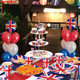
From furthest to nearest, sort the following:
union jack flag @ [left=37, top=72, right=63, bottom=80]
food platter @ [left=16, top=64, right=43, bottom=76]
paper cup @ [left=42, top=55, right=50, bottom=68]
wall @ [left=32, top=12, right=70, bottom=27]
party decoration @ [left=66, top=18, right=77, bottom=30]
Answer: wall @ [left=32, top=12, right=70, bottom=27], party decoration @ [left=66, top=18, right=77, bottom=30], paper cup @ [left=42, top=55, right=50, bottom=68], food platter @ [left=16, top=64, right=43, bottom=76], union jack flag @ [left=37, top=72, right=63, bottom=80]

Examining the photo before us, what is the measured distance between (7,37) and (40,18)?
12067 mm

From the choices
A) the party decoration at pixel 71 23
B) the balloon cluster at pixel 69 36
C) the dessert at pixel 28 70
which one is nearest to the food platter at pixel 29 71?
the dessert at pixel 28 70

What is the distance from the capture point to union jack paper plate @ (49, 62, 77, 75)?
2714mm

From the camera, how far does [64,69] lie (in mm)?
2822

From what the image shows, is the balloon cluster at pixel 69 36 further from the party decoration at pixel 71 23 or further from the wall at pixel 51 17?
the wall at pixel 51 17

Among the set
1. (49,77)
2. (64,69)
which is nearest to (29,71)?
(49,77)

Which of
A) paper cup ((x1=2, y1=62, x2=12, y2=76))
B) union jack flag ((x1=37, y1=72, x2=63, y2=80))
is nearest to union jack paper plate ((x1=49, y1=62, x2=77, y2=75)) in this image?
union jack flag ((x1=37, y1=72, x2=63, y2=80))

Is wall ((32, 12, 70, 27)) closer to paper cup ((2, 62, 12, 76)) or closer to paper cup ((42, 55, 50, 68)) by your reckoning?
paper cup ((42, 55, 50, 68))

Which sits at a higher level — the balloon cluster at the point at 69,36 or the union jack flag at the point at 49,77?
the balloon cluster at the point at 69,36

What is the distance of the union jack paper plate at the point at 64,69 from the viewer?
2.71 m

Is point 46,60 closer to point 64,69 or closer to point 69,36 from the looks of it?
point 64,69

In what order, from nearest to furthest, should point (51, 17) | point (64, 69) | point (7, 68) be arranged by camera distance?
point (7, 68) → point (64, 69) → point (51, 17)

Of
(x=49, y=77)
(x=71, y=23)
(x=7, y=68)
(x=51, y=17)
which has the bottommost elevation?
(x=49, y=77)

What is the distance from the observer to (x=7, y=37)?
410cm
